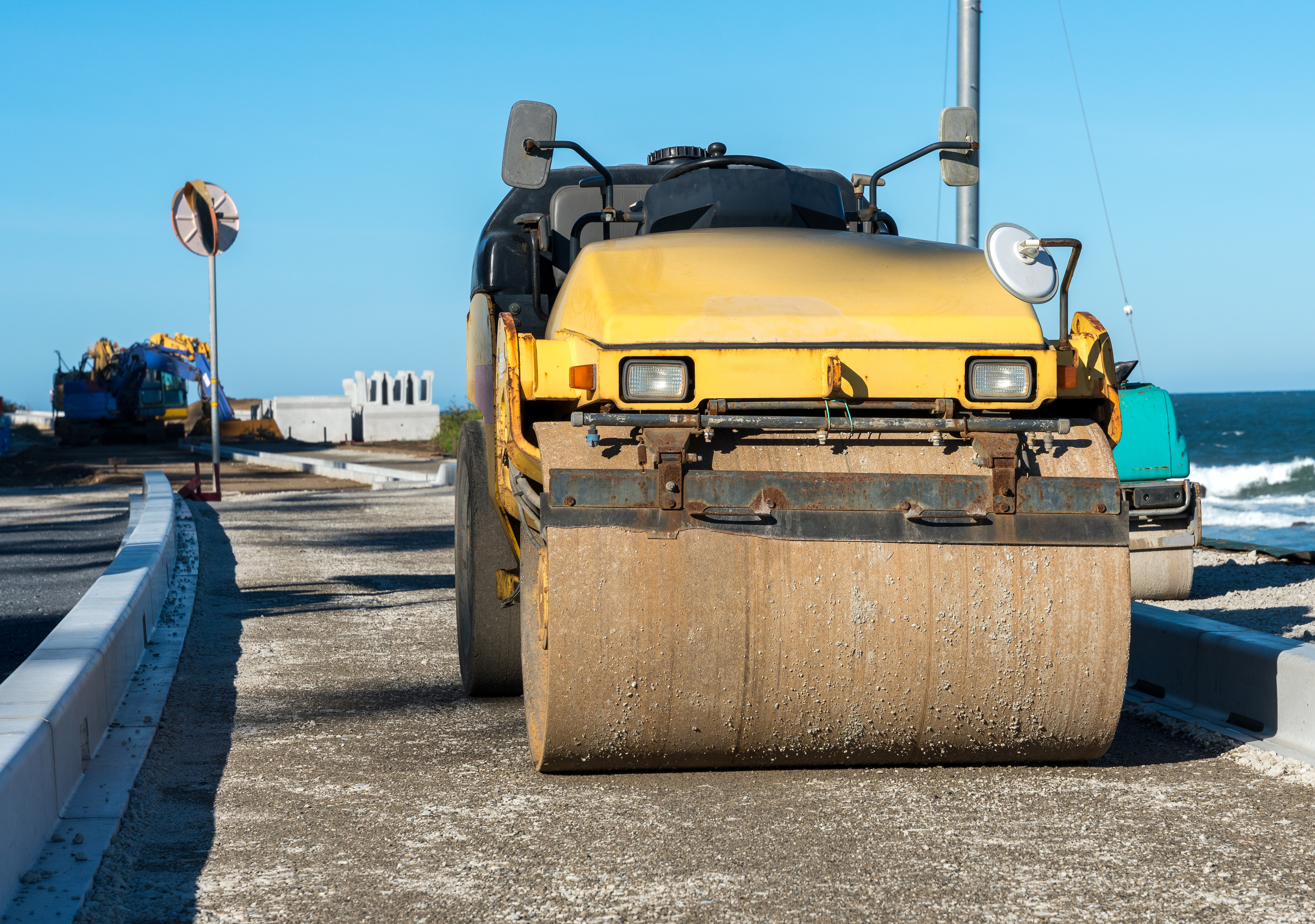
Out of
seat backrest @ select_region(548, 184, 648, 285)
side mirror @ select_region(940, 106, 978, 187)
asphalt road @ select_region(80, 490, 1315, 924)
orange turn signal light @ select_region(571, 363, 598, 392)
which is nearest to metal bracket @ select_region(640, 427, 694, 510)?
orange turn signal light @ select_region(571, 363, 598, 392)

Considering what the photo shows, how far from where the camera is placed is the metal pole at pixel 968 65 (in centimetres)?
944

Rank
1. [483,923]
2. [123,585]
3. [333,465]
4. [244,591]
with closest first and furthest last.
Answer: [483,923]
[123,585]
[244,591]
[333,465]

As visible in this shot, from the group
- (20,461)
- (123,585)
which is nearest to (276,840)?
(123,585)

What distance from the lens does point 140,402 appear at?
1593 inches

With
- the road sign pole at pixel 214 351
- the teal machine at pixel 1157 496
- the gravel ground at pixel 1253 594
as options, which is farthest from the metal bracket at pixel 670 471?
the road sign pole at pixel 214 351

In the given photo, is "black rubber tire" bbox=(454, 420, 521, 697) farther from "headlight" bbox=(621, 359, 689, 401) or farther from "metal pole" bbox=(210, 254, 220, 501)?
"metal pole" bbox=(210, 254, 220, 501)

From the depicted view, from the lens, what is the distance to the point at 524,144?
16.3ft

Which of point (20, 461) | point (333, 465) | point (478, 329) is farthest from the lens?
point (20, 461)

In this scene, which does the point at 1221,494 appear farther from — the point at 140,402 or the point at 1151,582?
the point at 1151,582

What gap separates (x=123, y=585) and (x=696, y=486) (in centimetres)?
392

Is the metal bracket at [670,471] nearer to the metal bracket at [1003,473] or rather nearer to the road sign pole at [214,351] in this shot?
the metal bracket at [1003,473]

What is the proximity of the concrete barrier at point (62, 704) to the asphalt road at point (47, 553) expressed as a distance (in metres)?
0.49

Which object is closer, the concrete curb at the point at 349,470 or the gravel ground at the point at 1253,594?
the gravel ground at the point at 1253,594

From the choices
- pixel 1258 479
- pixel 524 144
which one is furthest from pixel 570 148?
pixel 1258 479
